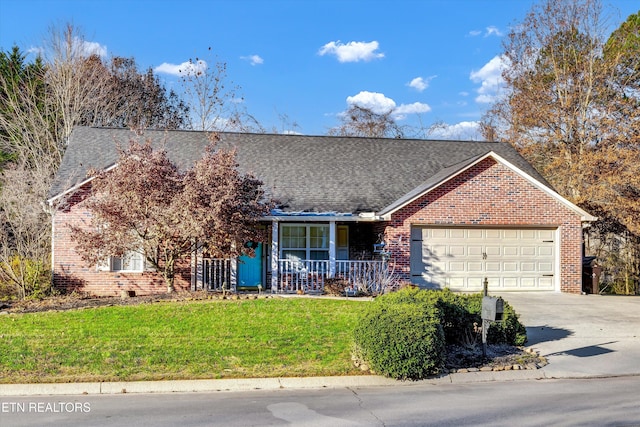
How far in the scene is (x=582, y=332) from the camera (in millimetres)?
12688

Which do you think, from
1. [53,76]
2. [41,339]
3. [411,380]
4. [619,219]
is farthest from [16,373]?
[53,76]

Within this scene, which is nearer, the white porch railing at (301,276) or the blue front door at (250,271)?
the white porch railing at (301,276)

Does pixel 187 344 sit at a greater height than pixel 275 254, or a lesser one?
lesser

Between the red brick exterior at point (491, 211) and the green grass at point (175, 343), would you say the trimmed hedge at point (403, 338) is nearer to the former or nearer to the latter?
the green grass at point (175, 343)

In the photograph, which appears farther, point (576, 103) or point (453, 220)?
point (576, 103)

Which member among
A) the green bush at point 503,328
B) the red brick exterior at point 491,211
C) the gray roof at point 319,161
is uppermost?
the gray roof at point 319,161

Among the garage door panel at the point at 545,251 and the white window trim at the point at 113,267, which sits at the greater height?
the garage door panel at the point at 545,251

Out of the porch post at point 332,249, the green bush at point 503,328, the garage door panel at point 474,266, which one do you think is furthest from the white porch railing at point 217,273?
the green bush at point 503,328

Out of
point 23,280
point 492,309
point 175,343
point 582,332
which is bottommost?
point 582,332

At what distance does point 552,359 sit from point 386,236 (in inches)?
349

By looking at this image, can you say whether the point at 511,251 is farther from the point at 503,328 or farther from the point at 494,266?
the point at 503,328

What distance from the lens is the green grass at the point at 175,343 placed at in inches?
350

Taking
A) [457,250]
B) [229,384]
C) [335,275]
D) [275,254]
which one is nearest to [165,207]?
[275,254]

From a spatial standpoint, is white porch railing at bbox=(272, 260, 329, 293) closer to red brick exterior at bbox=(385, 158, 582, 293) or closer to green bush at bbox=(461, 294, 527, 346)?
red brick exterior at bbox=(385, 158, 582, 293)
